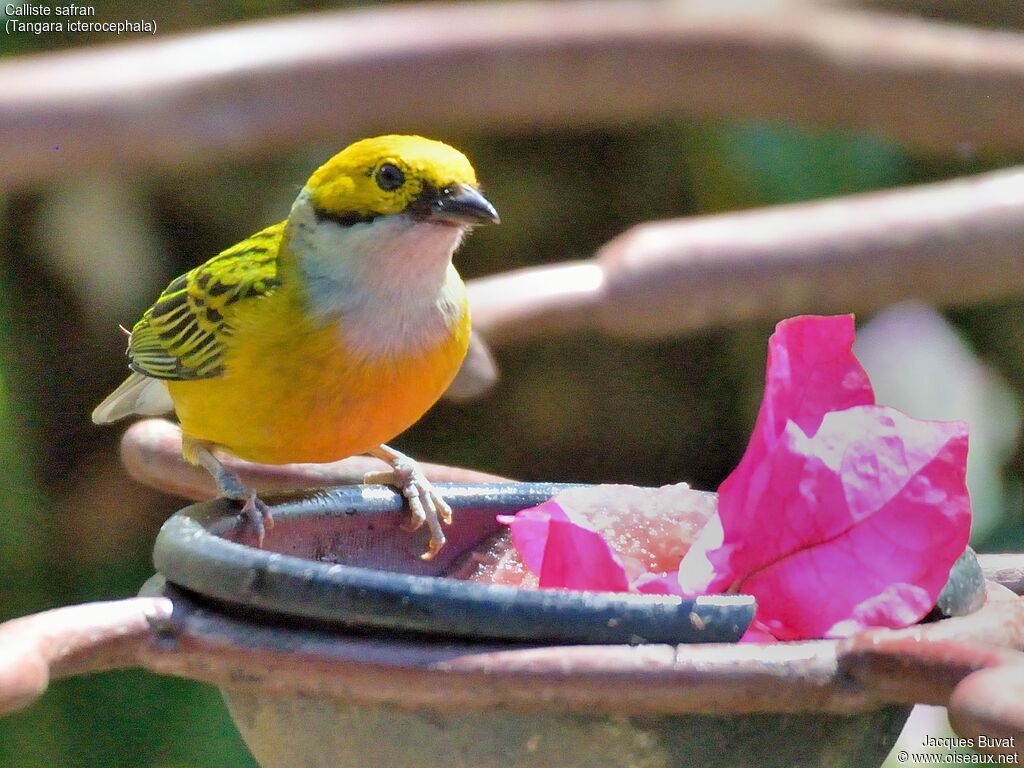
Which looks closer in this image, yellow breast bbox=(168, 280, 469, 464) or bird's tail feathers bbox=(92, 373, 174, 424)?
yellow breast bbox=(168, 280, 469, 464)

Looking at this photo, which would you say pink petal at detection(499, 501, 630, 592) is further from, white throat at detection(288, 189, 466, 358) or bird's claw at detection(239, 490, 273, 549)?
white throat at detection(288, 189, 466, 358)

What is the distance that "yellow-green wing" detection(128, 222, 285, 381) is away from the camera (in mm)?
2588

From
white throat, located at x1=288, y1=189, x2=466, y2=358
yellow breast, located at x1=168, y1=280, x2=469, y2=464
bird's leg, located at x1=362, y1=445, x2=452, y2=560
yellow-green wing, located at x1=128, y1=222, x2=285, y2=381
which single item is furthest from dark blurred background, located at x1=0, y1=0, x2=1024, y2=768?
bird's leg, located at x1=362, y1=445, x2=452, y2=560

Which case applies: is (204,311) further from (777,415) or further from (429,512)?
(777,415)

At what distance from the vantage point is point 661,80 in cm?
366

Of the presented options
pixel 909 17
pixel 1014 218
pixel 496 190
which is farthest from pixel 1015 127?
pixel 496 190

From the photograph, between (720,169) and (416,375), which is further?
(720,169)

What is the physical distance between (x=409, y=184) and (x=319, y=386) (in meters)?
0.35

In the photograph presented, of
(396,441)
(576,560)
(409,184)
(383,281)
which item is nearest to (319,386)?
(383,281)

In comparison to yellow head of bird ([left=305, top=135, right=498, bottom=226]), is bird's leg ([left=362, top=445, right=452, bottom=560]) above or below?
below

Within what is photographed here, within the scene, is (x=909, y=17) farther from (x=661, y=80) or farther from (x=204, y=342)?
(x=204, y=342)

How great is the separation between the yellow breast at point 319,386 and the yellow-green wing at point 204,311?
0.12 m

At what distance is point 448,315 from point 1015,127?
79.0 inches

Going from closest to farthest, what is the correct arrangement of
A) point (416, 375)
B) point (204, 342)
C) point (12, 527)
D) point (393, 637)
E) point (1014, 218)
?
point (393, 637) → point (416, 375) → point (204, 342) → point (1014, 218) → point (12, 527)
